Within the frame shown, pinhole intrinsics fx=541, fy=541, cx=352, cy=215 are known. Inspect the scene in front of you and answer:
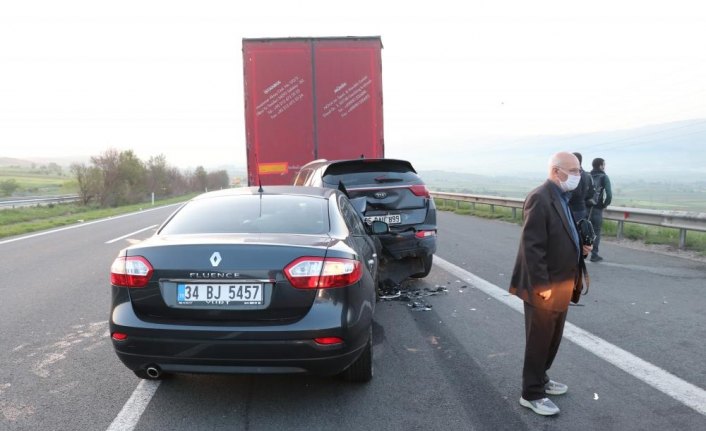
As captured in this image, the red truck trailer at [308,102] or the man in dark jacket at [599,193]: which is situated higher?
the red truck trailer at [308,102]

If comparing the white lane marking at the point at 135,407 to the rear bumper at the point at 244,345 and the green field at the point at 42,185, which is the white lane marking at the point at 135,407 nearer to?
Answer: the rear bumper at the point at 244,345

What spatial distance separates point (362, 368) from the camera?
386 centimetres

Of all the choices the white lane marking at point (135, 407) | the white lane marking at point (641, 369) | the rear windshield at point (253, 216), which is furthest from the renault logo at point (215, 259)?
the white lane marking at point (641, 369)

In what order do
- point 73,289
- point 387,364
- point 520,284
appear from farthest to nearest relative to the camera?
point 73,289
point 387,364
point 520,284

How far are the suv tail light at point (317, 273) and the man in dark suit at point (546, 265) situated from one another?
1.17 m

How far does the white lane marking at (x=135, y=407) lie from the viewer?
3.27 metres

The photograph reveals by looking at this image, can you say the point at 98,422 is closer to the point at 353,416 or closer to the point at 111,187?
the point at 353,416

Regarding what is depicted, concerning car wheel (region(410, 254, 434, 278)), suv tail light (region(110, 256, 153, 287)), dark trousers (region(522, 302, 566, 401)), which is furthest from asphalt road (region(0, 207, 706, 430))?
suv tail light (region(110, 256, 153, 287))

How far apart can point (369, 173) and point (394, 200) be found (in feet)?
1.59

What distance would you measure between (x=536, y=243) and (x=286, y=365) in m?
1.71

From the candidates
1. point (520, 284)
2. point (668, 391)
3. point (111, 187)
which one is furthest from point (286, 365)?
point (111, 187)

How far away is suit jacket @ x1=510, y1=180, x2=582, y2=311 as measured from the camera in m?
3.37

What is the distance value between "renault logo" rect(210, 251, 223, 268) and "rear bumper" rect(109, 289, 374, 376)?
1.21 ft

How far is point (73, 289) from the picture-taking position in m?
7.39
